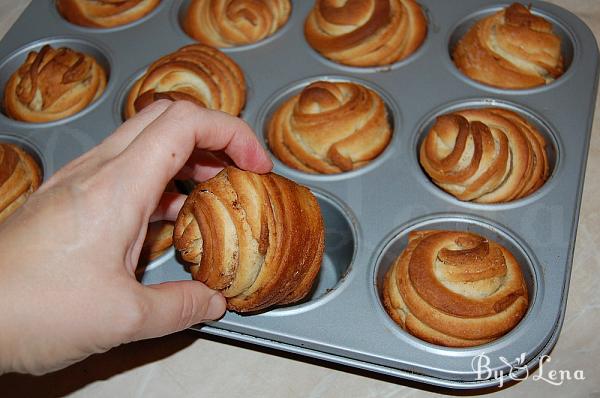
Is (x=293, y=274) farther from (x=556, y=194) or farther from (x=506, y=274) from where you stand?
(x=556, y=194)

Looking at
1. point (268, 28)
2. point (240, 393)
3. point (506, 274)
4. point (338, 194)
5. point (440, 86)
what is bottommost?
point (240, 393)

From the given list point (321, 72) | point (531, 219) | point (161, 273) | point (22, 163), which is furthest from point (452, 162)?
point (22, 163)

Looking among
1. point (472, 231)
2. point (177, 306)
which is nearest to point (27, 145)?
point (177, 306)

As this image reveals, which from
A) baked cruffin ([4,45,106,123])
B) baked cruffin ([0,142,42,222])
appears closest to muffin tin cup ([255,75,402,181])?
baked cruffin ([4,45,106,123])

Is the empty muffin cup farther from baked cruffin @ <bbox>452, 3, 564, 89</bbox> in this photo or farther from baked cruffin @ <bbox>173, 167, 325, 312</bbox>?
baked cruffin @ <bbox>173, 167, 325, 312</bbox>

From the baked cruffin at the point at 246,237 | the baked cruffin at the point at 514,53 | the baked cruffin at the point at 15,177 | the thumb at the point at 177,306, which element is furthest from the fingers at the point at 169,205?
the baked cruffin at the point at 514,53

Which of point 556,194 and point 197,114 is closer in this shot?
point 197,114

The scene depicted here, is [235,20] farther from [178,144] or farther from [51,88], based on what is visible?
[178,144]

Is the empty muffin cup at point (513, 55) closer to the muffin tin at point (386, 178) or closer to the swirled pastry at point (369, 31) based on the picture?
the muffin tin at point (386, 178)
